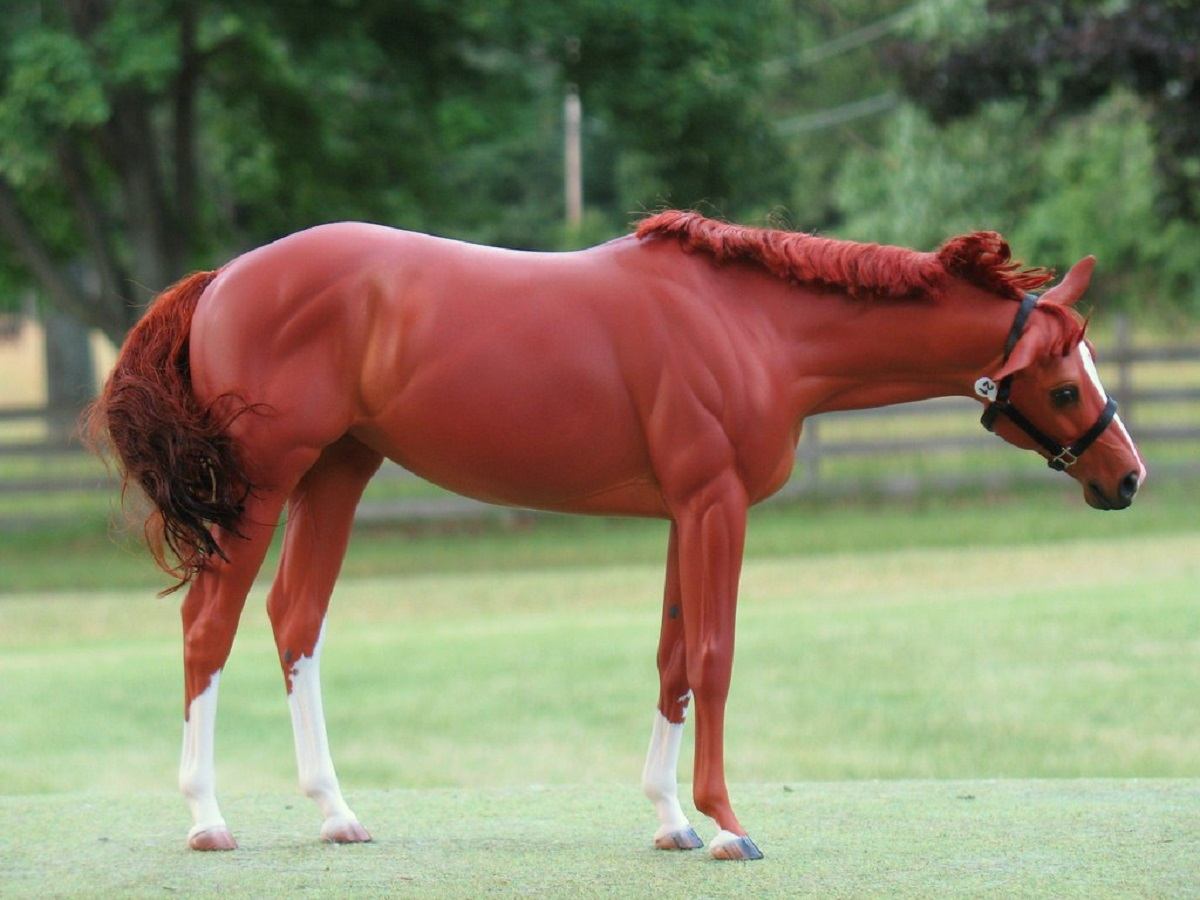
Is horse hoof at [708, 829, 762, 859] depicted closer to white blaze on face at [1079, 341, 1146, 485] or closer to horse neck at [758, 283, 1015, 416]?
horse neck at [758, 283, 1015, 416]

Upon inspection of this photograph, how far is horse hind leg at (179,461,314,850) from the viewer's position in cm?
480

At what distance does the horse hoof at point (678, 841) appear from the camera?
4.91 metres

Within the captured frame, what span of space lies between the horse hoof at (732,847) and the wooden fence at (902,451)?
1329cm

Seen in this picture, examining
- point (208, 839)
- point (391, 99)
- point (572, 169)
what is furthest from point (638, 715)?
point (572, 169)

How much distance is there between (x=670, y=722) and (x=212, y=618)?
1.36m

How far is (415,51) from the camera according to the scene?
678 inches

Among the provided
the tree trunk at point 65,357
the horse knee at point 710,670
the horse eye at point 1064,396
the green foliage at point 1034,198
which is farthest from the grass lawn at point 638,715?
the green foliage at point 1034,198

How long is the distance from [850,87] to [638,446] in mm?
36901

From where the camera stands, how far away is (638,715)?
938 centimetres

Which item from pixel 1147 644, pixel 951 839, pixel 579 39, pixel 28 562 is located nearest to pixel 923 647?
pixel 1147 644

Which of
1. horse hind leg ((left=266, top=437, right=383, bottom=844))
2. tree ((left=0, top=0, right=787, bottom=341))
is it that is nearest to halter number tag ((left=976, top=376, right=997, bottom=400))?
horse hind leg ((left=266, top=437, right=383, bottom=844))

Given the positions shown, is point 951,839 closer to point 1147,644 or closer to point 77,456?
point 1147,644

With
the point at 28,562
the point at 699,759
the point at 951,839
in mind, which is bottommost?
the point at 28,562

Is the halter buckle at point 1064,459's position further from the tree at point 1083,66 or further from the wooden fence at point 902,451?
the wooden fence at point 902,451
